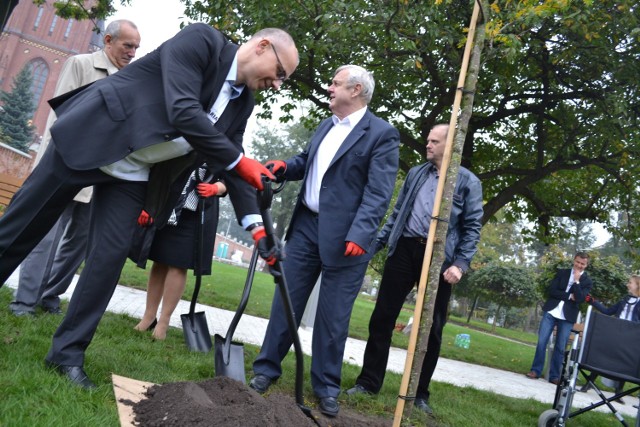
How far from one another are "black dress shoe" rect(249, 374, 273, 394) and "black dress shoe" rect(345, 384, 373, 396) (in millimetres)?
799

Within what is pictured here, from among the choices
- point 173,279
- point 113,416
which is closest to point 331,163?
point 173,279

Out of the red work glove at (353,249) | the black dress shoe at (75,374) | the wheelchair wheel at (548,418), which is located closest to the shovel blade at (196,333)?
the red work glove at (353,249)

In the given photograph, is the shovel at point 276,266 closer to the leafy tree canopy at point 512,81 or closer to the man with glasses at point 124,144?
the man with glasses at point 124,144

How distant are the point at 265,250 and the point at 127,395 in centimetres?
93

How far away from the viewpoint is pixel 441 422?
4383 millimetres

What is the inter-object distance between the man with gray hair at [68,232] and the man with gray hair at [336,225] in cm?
165

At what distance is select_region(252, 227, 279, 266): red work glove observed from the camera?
9.55ft

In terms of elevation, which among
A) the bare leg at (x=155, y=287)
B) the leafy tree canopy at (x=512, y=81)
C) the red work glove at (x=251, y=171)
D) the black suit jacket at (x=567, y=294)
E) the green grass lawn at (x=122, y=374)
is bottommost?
the green grass lawn at (x=122, y=374)

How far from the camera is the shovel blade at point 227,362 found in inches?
140

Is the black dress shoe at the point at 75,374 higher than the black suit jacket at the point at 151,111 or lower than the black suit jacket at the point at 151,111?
lower

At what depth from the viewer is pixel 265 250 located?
293 cm

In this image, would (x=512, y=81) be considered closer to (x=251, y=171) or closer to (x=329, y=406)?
(x=329, y=406)

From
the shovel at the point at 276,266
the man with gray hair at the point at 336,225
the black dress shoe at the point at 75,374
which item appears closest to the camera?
the shovel at the point at 276,266

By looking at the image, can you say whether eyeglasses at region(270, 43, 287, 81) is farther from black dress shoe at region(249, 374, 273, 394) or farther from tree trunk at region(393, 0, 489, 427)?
black dress shoe at region(249, 374, 273, 394)
